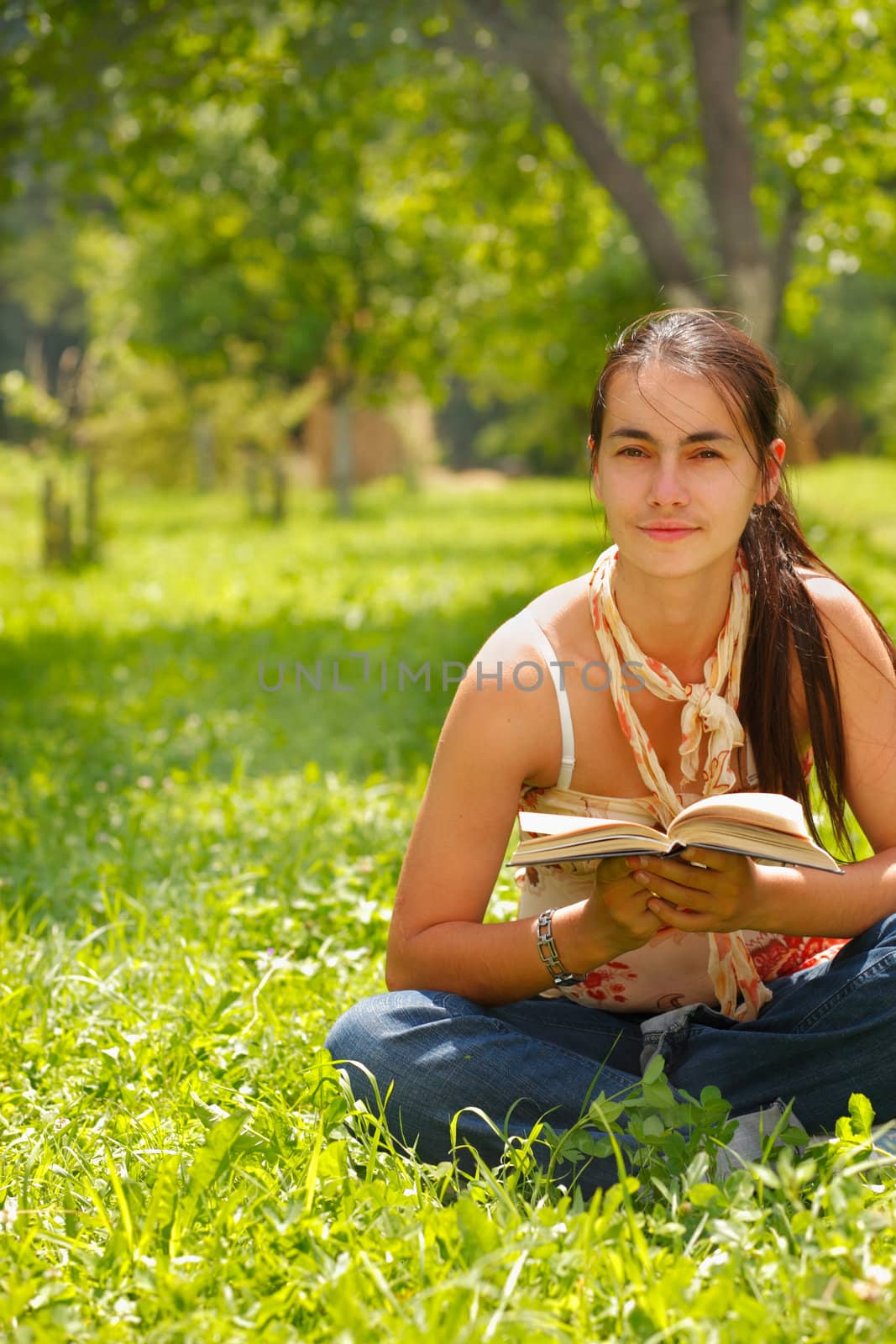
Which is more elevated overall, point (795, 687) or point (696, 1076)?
point (795, 687)

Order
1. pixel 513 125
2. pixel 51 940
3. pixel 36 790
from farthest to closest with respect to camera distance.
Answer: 1. pixel 513 125
2. pixel 36 790
3. pixel 51 940

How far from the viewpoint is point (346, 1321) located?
1.72 metres

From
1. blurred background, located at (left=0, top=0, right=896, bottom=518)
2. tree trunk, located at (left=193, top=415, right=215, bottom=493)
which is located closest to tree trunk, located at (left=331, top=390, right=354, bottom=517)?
blurred background, located at (left=0, top=0, right=896, bottom=518)

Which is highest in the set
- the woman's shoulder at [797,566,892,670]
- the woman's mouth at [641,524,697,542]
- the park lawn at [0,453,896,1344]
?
the woman's mouth at [641,524,697,542]

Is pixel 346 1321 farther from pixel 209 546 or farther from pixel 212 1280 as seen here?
pixel 209 546

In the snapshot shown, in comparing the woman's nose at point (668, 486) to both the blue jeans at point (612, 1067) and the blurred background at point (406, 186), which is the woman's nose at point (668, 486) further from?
the blurred background at point (406, 186)

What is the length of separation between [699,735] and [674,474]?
1.56 ft

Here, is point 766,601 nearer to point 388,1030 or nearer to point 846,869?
point 846,869

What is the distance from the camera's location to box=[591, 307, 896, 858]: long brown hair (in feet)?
8.04

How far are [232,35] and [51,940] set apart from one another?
6998 mm

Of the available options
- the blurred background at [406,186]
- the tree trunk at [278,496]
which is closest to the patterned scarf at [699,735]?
the blurred background at [406,186]

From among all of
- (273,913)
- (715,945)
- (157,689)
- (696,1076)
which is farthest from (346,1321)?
(157,689)

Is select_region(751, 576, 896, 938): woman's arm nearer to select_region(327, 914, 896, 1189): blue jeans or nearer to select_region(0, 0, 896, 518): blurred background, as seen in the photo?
select_region(327, 914, 896, 1189): blue jeans

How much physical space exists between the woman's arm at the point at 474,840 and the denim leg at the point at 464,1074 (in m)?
0.07
